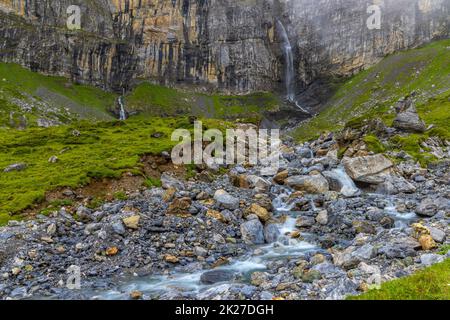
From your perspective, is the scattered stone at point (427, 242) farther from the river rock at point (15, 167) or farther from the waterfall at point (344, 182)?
the river rock at point (15, 167)

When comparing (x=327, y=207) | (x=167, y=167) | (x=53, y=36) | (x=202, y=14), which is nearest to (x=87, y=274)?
(x=327, y=207)

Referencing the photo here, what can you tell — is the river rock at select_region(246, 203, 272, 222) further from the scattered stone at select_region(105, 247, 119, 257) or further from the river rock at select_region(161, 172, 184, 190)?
the scattered stone at select_region(105, 247, 119, 257)

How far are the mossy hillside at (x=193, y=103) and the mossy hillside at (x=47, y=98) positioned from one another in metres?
12.7

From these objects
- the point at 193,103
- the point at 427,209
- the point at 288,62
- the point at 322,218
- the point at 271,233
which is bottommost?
the point at 193,103

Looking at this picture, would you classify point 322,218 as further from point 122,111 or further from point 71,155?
point 122,111

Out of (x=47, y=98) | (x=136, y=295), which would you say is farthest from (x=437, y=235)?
(x=47, y=98)

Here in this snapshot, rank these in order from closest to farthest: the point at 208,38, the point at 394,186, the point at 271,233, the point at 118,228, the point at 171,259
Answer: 1. the point at 171,259
2. the point at 118,228
3. the point at 271,233
4. the point at 394,186
5. the point at 208,38

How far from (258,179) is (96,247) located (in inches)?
726

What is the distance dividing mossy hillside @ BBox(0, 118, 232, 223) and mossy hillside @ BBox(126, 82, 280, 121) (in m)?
84.3

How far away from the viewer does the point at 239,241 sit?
25.1m

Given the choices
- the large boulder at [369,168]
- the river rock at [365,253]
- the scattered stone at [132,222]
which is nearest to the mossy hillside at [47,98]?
the scattered stone at [132,222]

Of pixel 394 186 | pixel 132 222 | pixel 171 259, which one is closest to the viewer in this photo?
pixel 171 259

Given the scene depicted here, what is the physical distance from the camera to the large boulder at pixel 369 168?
1447 inches

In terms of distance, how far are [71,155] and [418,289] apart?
4400 centimetres
